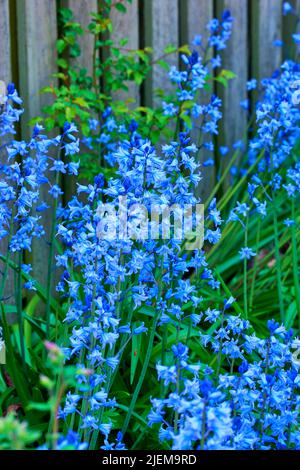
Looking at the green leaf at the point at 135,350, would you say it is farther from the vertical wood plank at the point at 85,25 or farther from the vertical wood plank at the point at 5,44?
the vertical wood plank at the point at 85,25

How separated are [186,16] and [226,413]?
10.7 ft

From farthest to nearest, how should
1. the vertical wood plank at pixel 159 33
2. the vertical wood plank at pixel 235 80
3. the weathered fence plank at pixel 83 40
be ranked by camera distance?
the vertical wood plank at pixel 235 80
the vertical wood plank at pixel 159 33
the weathered fence plank at pixel 83 40

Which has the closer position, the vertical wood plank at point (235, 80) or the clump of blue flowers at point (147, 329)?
the clump of blue flowers at point (147, 329)

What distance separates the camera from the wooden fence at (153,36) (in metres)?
3.75

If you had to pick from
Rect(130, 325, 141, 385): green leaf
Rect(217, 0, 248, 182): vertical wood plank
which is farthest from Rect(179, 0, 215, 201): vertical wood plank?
Rect(130, 325, 141, 385): green leaf

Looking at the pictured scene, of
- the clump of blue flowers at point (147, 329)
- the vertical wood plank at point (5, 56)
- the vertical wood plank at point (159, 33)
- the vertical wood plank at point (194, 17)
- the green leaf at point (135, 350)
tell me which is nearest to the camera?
the clump of blue flowers at point (147, 329)

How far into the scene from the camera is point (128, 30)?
4.27 metres

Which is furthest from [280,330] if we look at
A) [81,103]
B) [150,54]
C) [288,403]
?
[150,54]

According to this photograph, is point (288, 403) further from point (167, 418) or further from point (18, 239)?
point (18, 239)

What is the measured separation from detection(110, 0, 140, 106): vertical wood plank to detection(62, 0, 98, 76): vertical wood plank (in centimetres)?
16

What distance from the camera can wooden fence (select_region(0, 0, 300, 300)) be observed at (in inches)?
148

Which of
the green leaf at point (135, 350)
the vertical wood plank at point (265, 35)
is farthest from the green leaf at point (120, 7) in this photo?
the green leaf at point (135, 350)

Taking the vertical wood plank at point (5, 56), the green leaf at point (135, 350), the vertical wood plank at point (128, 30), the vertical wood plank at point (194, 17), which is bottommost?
the green leaf at point (135, 350)

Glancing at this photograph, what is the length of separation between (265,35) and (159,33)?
1081mm
